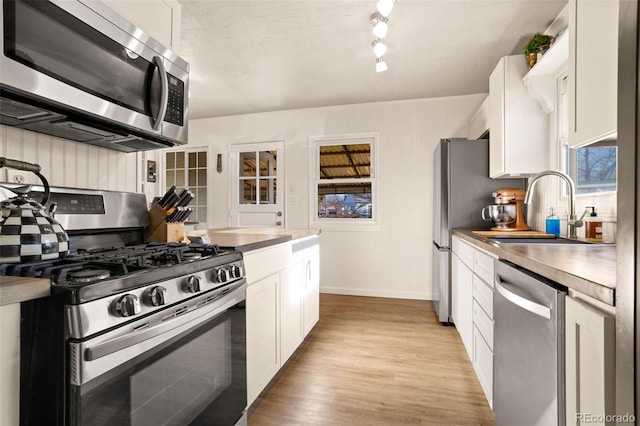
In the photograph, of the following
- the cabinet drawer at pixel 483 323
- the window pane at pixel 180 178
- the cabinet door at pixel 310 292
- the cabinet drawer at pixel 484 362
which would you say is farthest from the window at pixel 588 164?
the window pane at pixel 180 178

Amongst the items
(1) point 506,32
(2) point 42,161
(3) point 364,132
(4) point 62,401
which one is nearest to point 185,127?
(2) point 42,161

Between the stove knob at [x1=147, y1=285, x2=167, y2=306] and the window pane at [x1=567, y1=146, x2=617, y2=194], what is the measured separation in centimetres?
221

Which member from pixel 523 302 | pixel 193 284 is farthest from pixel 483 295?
pixel 193 284

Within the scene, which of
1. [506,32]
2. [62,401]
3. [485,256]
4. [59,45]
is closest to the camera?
[62,401]

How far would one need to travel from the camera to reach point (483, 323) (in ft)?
6.15

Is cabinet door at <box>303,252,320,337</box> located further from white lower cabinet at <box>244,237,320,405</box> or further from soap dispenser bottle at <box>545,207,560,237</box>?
soap dispenser bottle at <box>545,207,560,237</box>

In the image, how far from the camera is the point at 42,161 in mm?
1302

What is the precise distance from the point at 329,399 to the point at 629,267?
172 cm

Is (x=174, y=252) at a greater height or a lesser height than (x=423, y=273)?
greater

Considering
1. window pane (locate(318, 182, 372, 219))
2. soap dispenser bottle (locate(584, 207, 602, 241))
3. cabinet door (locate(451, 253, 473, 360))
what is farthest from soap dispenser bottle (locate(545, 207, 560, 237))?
window pane (locate(318, 182, 372, 219))

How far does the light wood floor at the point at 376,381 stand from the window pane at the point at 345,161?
1998mm

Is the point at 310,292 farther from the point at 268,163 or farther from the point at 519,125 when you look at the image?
the point at 268,163

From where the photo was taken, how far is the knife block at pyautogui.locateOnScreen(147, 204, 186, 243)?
66.3 inches

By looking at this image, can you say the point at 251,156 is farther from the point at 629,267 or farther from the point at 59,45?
the point at 629,267
